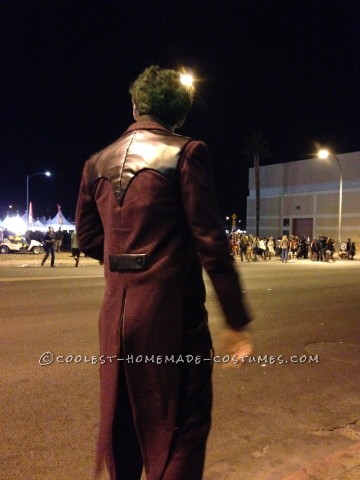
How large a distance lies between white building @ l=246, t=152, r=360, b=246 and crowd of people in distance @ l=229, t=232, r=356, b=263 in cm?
1015

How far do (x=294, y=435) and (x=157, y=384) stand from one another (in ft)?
8.61

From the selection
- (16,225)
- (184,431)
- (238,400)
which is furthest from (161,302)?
(16,225)

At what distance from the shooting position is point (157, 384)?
173cm

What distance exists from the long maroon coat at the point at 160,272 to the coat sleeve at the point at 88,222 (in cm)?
22

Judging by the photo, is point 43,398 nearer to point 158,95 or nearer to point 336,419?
point 336,419

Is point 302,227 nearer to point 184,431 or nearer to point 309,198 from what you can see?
point 309,198

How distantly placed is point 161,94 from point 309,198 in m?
46.1

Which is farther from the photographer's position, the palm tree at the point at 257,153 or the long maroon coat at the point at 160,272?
the palm tree at the point at 257,153

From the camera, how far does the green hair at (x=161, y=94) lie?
193 centimetres

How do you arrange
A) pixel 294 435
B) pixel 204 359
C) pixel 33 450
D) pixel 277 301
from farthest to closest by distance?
1. pixel 277 301
2. pixel 294 435
3. pixel 33 450
4. pixel 204 359

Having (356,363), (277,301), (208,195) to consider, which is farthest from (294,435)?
(277,301)

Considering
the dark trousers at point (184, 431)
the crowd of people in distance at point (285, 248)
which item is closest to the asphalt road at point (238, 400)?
the dark trousers at point (184, 431)

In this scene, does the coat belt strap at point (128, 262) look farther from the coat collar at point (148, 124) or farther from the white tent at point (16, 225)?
the white tent at point (16, 225)

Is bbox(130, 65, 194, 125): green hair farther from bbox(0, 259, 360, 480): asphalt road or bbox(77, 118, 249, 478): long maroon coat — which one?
bbox(0, 259, 360, 480): asphalt road
